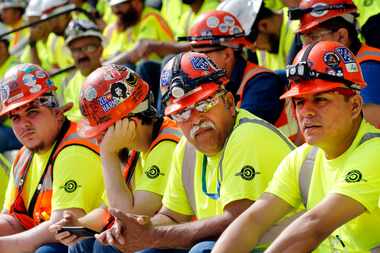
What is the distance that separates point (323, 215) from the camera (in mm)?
4820

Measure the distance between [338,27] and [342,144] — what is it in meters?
1.83

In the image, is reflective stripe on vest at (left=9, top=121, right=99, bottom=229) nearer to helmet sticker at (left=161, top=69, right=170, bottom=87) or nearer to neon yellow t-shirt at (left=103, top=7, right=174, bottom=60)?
helmet sticker at (left=161, top=69, right=170, bottom=87)

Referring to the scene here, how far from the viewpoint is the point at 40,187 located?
23.1 ft

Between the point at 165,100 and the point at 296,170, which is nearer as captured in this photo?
the point at 296,170

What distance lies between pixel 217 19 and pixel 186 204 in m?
1.85

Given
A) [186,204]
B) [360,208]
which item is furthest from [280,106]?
[360,208]

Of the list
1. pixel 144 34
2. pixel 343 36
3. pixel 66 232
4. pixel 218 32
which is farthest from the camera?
pixel 144 34

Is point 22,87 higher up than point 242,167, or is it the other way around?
point 22,87

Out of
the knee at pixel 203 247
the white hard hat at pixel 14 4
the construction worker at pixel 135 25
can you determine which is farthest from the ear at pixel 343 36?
the white hard hat at pixel 14 4

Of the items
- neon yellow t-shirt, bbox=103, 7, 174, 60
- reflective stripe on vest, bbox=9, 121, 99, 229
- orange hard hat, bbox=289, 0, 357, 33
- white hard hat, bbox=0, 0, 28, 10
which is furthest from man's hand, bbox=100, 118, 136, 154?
white hard hat, bbox=0, 0, 28, 10

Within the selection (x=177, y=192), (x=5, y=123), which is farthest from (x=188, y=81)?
(x=5, y=123)

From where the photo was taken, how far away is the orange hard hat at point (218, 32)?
7.40 metres

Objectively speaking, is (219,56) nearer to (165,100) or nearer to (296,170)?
(165,100)

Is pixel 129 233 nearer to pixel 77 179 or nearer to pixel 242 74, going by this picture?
pixel 77 179
